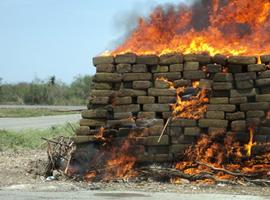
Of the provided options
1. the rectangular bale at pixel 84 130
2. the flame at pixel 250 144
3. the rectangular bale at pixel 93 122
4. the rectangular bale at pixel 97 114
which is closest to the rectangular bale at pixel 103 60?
the rectangular bale at pixel 97 114

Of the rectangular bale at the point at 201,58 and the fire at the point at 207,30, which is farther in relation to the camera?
the fire at the point at 207,30

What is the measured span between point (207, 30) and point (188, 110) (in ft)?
6.15

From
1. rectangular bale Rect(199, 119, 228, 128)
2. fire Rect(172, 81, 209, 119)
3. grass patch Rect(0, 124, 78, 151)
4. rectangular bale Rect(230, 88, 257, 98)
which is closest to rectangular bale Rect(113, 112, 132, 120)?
fire Rect(172, 81, 209, 119)

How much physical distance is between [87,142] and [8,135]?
8274mm

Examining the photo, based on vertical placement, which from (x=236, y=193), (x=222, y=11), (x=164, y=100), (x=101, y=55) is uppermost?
(x=222, y=11)

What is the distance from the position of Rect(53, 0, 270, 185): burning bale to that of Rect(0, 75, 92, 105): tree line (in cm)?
3771

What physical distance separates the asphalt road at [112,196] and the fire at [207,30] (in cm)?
297

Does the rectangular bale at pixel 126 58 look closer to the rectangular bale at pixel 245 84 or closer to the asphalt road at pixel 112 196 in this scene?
the rectangular bale at pixel 245 84

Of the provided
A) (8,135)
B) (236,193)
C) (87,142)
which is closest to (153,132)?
(87,142)

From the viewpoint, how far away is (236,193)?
9219 millimetres

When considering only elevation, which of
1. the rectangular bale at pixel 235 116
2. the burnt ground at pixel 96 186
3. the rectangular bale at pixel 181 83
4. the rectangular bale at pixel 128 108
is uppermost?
the rectangular bale at pixel 181 83

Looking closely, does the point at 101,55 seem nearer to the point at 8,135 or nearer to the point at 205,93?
the point at 205,93

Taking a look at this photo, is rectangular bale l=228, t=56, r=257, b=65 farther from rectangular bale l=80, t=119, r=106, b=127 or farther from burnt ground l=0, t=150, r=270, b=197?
rectangular bale l=80, t=119, r=106, b=127

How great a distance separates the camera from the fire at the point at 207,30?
1111 cm
